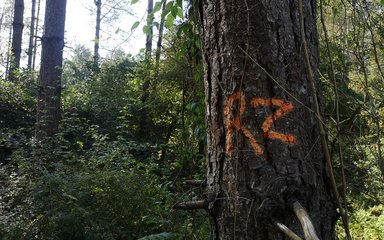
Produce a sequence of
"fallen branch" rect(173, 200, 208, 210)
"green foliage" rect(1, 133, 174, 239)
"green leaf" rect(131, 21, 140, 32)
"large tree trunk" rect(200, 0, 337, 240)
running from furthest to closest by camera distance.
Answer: "green foliage" rect(1, 133, 174, 239), "green leaf" rect(131, 21, 140, 32), "fallen branch" rect(173, 200, 208, 210), "large tree trunk" rect(200, 0, 337, 240)

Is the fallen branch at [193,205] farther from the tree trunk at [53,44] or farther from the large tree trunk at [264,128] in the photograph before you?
the tree trunk at [53,44]

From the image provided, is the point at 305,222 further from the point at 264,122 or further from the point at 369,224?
the point at 369,224

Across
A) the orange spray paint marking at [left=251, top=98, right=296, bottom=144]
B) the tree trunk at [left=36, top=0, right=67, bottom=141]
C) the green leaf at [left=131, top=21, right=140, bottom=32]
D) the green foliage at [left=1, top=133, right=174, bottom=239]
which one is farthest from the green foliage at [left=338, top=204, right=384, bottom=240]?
the tree trunk at [left=36, top=0, right=67, bottom=141]

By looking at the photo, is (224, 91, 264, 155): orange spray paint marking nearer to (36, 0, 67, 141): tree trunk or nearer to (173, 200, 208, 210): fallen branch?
(173, 200, 208, 210): fallen branch

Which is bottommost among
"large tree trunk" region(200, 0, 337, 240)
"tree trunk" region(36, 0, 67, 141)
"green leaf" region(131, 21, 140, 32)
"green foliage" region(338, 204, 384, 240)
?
"green foliage" region(338, 204, 384, 240)

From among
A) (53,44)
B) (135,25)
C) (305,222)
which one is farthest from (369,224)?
(53,44)

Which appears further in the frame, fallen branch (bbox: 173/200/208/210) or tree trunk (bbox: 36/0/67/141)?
tree trunk (bbox: 36/0/67/141)

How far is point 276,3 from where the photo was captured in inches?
52.2

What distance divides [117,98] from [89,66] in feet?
11.6

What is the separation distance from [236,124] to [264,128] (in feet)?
0.33

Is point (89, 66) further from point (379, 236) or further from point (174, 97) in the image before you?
point (379, 236)

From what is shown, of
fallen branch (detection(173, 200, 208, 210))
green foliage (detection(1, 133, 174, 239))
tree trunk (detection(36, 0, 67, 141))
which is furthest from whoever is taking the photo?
tree trunk (detection(36, 0, 67, 141))

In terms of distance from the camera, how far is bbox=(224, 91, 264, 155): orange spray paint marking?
129 cm

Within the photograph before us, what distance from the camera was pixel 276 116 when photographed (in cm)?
128
